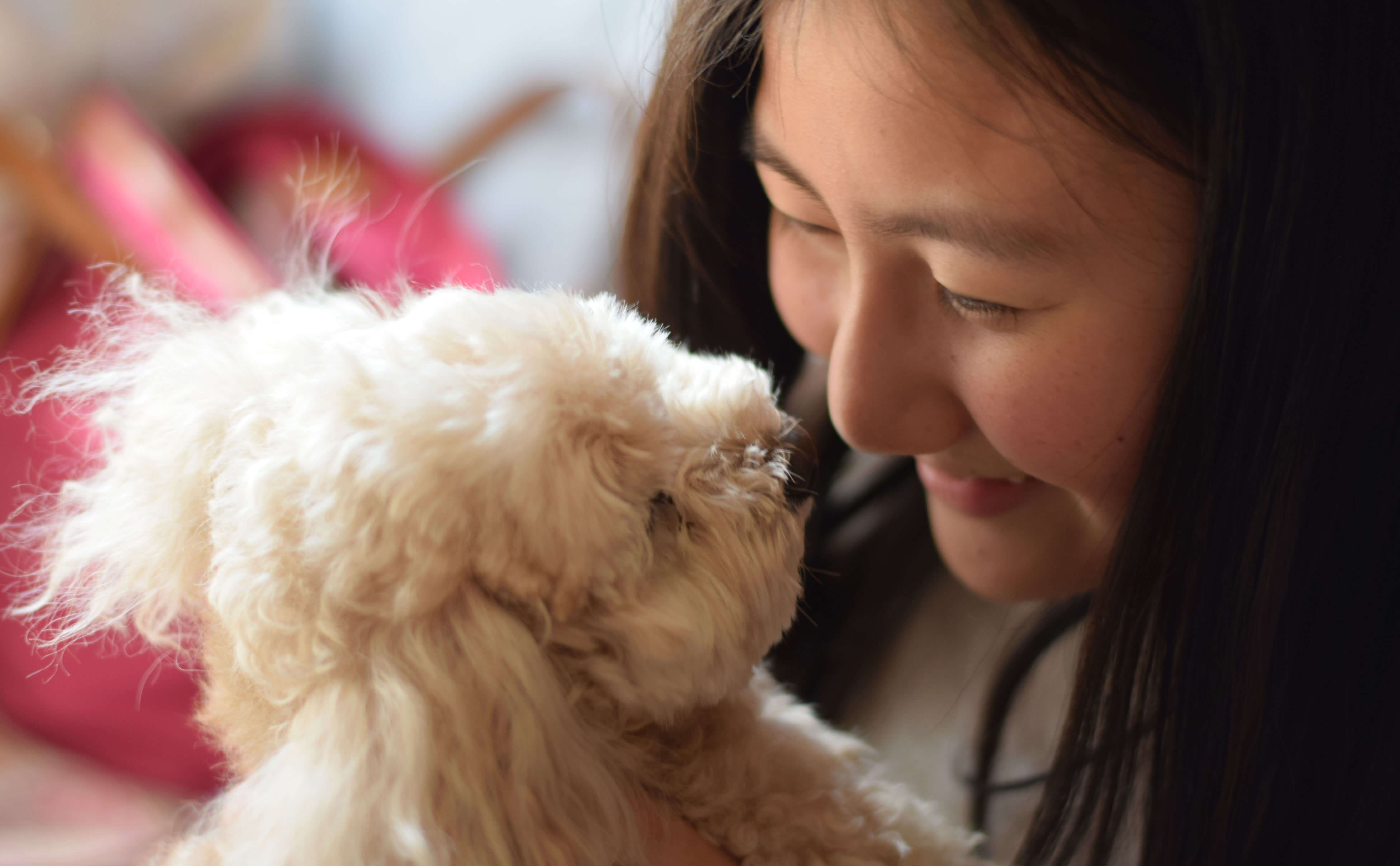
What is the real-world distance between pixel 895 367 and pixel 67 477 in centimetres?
95

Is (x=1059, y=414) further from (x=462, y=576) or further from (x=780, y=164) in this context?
(x=462, y=576)

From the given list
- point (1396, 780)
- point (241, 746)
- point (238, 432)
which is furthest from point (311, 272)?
point (1396, 780)

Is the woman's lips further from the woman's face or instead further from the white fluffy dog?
the white fluffy dog

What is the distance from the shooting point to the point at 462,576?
542mm

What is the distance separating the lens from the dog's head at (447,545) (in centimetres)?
51

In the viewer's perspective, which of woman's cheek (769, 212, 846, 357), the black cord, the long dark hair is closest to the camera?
the long dark hair

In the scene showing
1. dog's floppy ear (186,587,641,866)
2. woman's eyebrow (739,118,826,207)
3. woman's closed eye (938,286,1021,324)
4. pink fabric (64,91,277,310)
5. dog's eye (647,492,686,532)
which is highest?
woman's eyebrow (739,118,826,207)

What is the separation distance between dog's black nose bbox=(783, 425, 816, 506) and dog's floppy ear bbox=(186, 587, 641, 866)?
0.22 meters

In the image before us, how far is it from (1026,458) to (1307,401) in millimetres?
167

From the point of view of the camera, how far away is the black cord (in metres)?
0.86

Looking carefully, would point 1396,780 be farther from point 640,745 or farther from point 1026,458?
point 640,745

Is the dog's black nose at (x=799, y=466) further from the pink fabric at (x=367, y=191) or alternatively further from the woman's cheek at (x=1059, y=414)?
the pink fabric at (x=367, y=191)

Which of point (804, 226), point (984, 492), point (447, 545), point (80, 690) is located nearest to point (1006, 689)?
point (984, 492)

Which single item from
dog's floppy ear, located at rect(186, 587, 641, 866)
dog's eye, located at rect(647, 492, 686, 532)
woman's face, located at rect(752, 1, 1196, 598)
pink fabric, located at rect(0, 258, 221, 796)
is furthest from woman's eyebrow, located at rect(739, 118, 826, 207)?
pink fabric, located at rect(0, 258, 221, 796)
